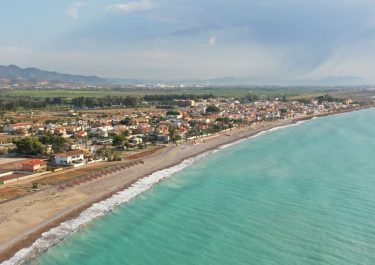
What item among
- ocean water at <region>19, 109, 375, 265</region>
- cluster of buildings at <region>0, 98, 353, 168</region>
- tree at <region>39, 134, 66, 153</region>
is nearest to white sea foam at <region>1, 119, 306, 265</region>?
ocean water at <region>19, 109, 375, 265</region>

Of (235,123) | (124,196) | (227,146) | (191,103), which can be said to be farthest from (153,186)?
(191,103)

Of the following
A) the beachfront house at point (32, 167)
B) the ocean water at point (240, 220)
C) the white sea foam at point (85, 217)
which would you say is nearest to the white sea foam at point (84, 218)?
the white sea foam at point (85, 217)

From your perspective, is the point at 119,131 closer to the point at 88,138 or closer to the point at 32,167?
the point at 88,138

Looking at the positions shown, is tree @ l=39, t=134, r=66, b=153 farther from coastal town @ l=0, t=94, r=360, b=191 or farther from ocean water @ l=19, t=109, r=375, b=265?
ocean water @ l=19, t=109, r=375, b=265

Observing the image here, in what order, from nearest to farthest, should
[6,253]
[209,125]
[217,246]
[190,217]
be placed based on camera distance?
[6,253] → [217,246] → [190,217] → [209,125]

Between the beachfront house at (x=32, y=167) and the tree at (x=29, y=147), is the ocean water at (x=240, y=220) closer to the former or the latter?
the beachfront house at (x=32, y=167)

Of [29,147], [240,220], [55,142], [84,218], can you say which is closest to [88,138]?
[55,142]

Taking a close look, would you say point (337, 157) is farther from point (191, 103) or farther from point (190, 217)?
point (191, 103)
